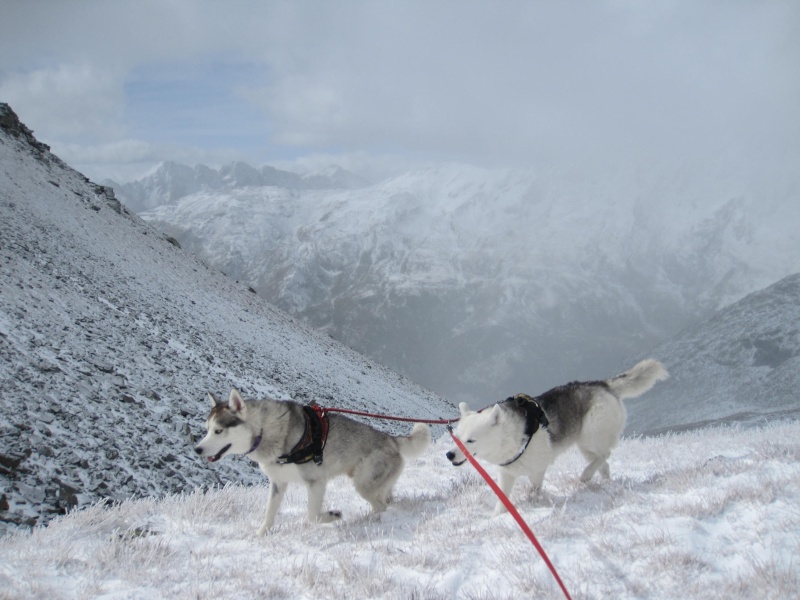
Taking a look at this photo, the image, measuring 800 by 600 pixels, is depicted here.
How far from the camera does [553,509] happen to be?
6.84 meters

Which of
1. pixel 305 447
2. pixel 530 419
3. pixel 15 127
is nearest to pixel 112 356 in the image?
pixel 305 447

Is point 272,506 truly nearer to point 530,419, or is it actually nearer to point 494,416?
point 494,416

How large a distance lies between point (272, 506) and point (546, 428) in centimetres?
433

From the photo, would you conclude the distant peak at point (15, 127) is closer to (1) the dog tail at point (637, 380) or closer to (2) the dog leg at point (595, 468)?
(1) the dog tail at point (637, 380)

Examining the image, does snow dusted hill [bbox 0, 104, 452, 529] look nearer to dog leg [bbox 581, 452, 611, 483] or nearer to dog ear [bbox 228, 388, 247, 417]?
dog ear [bbox 228, 388, 247, 417]

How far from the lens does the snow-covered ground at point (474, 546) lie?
4664 mm

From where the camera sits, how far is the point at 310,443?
794 centimetres

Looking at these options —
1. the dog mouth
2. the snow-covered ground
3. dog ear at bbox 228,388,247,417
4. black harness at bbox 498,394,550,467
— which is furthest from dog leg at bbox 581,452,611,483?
the dog mouth

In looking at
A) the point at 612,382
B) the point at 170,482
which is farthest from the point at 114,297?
the point at 612,382

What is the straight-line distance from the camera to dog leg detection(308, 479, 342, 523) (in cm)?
796

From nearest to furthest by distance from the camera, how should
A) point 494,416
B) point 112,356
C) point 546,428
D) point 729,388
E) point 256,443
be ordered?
point 494,416 < point 546,428 < point 256,443 < point 112,356 < point 729,388

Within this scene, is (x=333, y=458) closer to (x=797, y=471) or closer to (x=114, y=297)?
(x=797, y=471)

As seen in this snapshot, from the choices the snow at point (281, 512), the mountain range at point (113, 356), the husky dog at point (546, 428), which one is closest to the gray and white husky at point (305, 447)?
the snow at point (281, 512)

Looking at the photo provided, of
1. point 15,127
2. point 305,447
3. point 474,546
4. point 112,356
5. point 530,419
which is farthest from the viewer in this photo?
point 15,127
